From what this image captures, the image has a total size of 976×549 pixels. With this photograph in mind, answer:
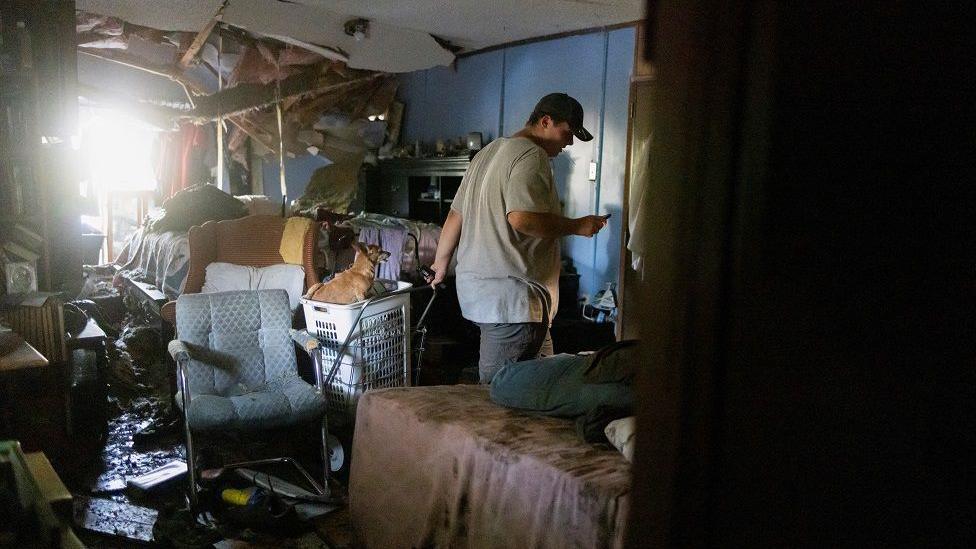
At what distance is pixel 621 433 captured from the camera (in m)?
1.92

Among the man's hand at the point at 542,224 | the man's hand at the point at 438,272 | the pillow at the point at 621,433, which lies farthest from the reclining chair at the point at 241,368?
the pillow at the point at 621,433

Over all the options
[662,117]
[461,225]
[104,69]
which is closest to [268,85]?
[104,69]

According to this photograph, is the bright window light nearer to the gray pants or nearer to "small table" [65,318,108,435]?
"small table" [65,318,108,435]

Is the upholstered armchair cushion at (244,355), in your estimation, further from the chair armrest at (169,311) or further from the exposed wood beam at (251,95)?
the exposed wood beam at (251,95)

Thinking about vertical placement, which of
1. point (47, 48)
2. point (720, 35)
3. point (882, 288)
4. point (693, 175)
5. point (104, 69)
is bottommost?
point (882, 288)

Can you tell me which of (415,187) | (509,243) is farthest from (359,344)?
(415,187)

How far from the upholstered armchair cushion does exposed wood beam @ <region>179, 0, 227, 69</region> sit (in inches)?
104

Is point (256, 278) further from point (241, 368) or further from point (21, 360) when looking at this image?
point (21, 360)

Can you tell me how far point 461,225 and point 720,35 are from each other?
2749 millimetres

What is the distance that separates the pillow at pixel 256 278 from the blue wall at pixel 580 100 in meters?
2.83

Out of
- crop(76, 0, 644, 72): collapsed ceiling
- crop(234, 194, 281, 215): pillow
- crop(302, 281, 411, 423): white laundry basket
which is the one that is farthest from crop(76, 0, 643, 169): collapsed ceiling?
crop(302, 281, 411, 423): white laundry basket

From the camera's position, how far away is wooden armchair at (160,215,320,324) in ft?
14.5

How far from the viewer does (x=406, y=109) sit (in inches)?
336

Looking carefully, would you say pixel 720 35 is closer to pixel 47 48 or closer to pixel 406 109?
pixel 47 48
